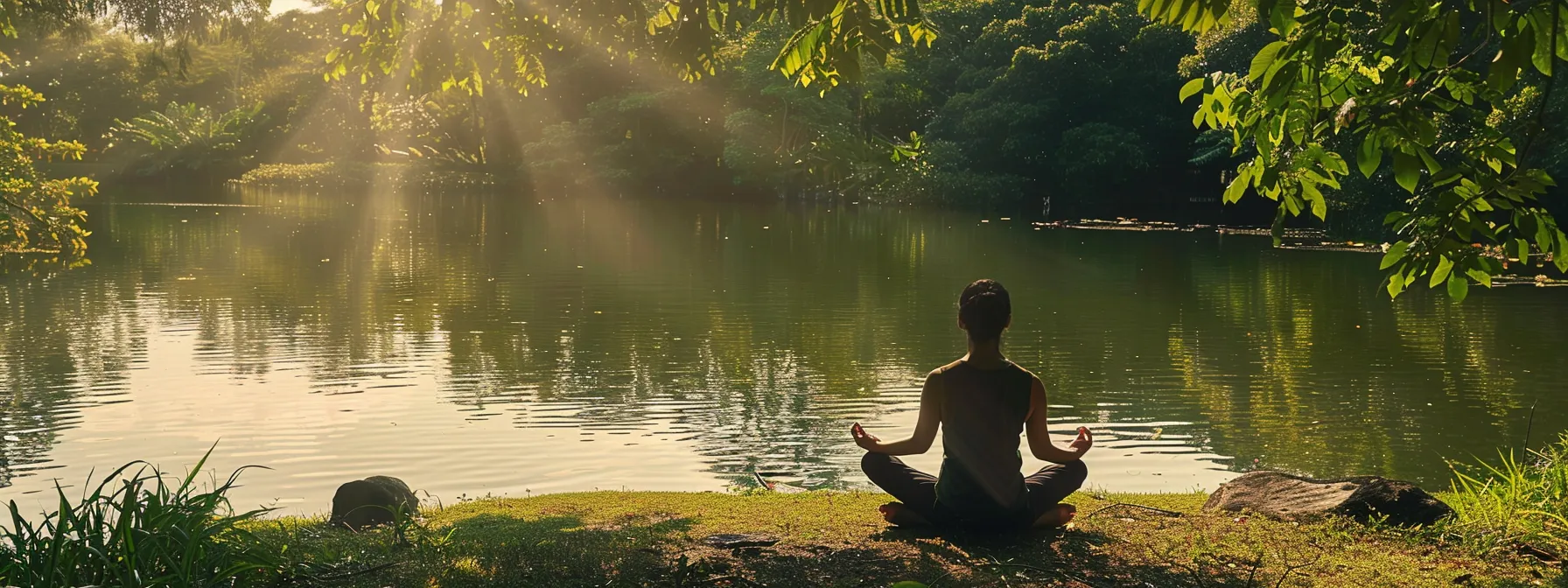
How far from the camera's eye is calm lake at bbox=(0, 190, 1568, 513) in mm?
9594

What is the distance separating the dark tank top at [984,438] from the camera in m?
5.34

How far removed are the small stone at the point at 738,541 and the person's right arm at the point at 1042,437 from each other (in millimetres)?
1052

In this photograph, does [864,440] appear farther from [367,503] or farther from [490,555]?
[367,503]

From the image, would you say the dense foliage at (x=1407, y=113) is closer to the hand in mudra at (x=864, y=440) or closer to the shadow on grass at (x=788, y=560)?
the shadow on grass at (x=788, y=560)

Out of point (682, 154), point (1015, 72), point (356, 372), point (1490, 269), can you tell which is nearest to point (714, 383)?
point (356, 372)

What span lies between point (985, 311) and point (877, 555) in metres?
0.96

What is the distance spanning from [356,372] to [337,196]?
144ft

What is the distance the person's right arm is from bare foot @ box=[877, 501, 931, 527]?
0.52m

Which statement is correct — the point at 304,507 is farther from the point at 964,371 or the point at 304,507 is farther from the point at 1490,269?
the point at 1490,269

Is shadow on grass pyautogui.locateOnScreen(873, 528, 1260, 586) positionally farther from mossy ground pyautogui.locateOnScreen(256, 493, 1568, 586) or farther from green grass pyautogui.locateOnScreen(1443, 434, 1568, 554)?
green grass pyautogui.locateOnScreen(1443, 434, 1568, 554)

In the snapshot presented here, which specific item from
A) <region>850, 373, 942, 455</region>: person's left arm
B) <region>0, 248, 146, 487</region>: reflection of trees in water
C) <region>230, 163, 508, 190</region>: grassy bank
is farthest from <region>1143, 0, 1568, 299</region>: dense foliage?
<region>230, 163, 508, 190</region>: grassy bank

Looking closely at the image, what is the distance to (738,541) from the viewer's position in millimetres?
5367

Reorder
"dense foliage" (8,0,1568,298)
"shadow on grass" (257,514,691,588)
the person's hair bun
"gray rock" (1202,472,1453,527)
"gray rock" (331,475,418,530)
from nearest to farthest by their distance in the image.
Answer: "shadow on grass" (257,514,691,588), "dense foliage" (8,0,1568,298), the person's hair bun, "gray rock" (1202,472,1453,527), "gray rock" (331,475,418,530)

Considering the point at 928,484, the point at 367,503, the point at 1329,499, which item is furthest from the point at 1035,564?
the point at 367,503
